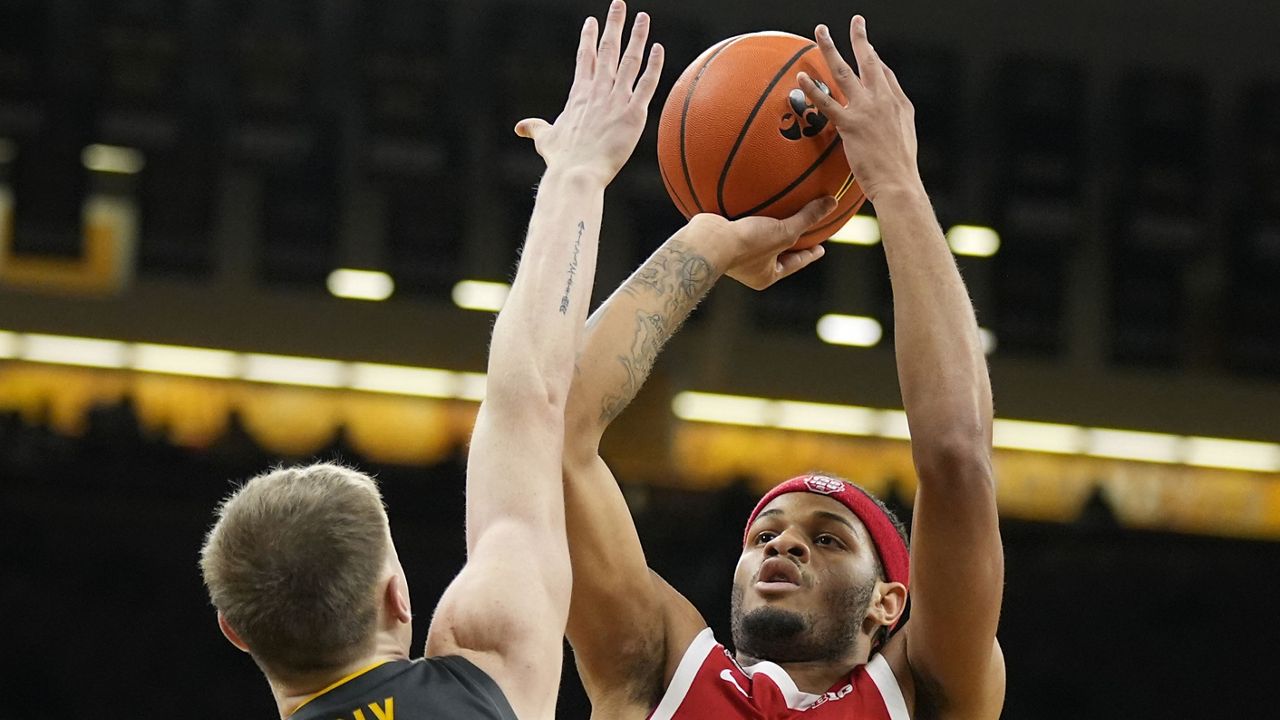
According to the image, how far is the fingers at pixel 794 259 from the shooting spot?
306 cm

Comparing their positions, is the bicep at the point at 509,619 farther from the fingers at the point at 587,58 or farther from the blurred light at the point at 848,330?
the blurred light at the point at 848,330

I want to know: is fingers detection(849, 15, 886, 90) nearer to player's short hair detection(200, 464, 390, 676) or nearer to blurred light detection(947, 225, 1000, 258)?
player's short hair detection(200, 464, 390, 676)

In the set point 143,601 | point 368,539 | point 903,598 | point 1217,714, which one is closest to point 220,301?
point 143,601

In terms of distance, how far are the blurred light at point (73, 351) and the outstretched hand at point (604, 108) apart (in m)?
10.0

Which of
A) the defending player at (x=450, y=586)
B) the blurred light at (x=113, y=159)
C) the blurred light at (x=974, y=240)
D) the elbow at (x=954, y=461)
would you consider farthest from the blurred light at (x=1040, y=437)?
the defending player at (x=450, y=586)

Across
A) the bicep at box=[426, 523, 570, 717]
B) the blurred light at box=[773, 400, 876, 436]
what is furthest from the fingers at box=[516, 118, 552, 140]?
the blurred light at box=[773, 400, 876, 436]

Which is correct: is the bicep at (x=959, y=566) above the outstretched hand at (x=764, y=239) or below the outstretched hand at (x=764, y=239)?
below

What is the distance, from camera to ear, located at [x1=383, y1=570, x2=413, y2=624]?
6.80ft

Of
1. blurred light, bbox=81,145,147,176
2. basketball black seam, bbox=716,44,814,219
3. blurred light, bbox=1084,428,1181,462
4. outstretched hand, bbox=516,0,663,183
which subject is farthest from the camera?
blurred light, bbox=1084,428,1181,462

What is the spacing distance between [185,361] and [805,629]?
967 centimetres

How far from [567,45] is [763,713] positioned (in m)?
8.18

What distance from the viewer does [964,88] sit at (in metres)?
11.0

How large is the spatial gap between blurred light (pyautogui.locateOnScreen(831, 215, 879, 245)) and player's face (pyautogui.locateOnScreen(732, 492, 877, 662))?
8.36 metres

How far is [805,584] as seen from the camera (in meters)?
3.15
